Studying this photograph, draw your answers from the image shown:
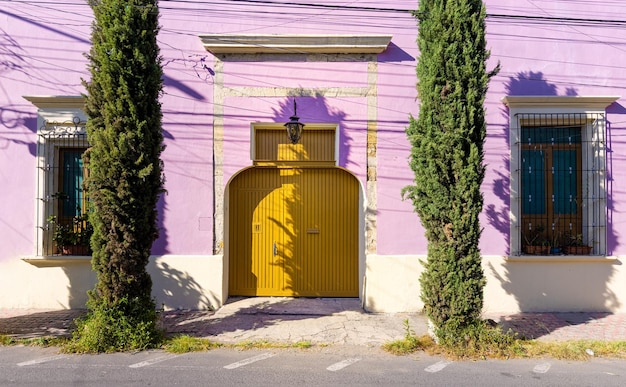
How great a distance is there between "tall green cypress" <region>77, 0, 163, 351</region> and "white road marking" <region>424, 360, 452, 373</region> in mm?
3363

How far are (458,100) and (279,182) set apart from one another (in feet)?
10.9

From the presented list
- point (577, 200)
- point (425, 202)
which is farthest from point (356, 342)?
point (577, 200)

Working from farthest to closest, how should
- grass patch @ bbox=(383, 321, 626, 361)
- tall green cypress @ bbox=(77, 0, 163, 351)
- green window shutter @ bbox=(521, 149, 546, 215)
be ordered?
green window shutter @ bbox=(521, 149, 546, 215) < tall green cypress @ bbox=(77, 0, 163, 351) < grass patch @ bbox=(383, 321, 626, 361)

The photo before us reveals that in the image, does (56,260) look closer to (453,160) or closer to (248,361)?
(248,361)

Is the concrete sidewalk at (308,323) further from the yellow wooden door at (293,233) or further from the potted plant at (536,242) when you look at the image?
the potted plant at (536,242)

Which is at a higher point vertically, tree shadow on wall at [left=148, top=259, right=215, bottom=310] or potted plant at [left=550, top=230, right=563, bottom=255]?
potted plant at [left=550, top=230, right=563, bottom=255]

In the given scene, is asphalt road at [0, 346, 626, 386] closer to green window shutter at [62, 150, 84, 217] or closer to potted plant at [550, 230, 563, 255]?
potted plant at [550, 230, 563, 255]

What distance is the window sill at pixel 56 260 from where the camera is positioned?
651 centimetres

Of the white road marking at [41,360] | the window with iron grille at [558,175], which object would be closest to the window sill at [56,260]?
the white road marking at [41,360]

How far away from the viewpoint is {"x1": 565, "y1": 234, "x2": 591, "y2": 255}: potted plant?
672 cm

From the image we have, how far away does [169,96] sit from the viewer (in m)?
6.76

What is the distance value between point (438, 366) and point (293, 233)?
331 centimetres

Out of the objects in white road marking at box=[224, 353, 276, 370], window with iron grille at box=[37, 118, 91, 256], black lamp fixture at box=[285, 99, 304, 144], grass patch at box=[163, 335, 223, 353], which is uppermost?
black lamp fixture at box=[285, 99, 304, 144]

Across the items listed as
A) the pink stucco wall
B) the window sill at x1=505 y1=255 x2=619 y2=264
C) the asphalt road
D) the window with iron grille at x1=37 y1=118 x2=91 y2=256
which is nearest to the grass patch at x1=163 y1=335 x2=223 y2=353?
the asphalt road
